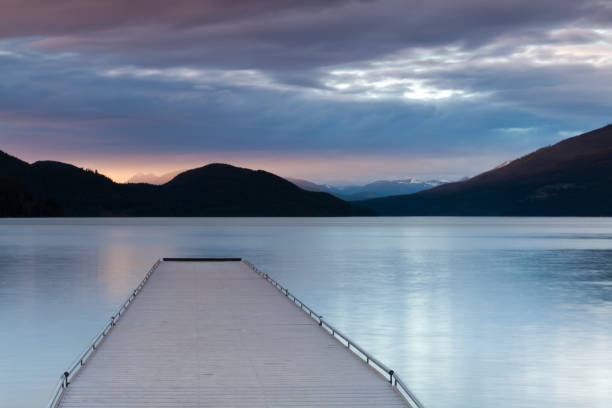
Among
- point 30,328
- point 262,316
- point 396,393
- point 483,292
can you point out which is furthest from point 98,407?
point 483,292

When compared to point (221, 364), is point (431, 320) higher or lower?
lower

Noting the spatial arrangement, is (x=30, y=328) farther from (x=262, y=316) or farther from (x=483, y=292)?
(x=483, y=292)

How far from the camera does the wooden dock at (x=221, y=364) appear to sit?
11.2 metres

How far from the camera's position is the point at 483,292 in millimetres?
35219

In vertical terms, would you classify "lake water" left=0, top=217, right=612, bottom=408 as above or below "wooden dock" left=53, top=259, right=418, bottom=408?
below

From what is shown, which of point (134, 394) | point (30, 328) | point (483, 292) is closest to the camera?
point (134, 394)

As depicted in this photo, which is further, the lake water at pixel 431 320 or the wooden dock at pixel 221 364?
the lake water at pixel 431 320

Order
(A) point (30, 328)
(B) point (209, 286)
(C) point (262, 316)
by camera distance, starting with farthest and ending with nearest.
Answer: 1. (B) point (209, 286)
2. (A) point (30, 328)
3. (C) point (262, 316)

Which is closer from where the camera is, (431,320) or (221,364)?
(221,364)

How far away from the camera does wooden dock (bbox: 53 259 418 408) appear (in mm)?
11164

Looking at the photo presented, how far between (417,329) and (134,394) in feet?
45.8

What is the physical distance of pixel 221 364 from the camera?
13594 millimetres

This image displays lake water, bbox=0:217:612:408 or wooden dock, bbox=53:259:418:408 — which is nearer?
wooden dock, bbox=53:259:418:408

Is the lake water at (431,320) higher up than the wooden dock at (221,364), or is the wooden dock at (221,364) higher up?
the wooden dock at (221,364)
